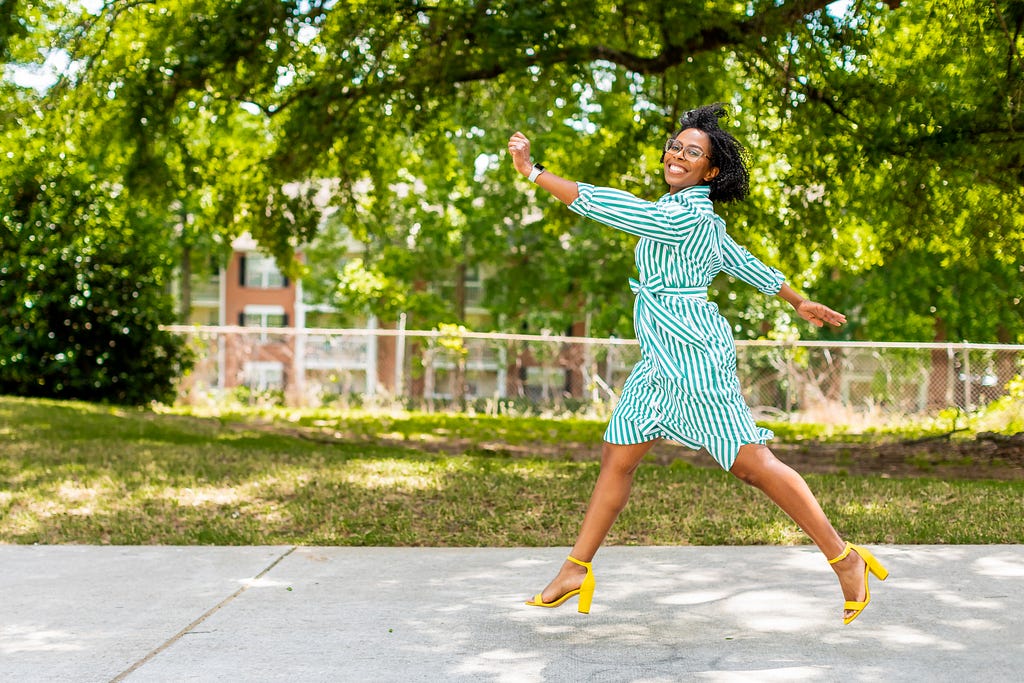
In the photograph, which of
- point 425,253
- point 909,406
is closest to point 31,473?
point 909,406

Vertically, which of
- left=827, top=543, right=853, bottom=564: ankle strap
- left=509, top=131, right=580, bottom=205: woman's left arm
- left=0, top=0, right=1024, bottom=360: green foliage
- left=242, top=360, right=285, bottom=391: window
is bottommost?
left=827, top=543, right=853, bottom=564: ankle strap

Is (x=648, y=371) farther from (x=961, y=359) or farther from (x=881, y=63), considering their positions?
(x=961, y=359)

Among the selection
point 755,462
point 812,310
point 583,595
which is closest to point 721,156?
point 812,310

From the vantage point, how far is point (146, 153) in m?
11.8

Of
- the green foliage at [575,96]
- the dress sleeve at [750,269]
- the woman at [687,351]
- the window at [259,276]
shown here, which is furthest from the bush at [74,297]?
the window at [259,276]

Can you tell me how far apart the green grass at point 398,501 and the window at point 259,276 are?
32.3 metres

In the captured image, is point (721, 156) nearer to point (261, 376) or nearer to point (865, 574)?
point (865, 574)

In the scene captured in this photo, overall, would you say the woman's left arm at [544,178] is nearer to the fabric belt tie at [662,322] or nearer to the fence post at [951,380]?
the fabric belt tie at [662,322]

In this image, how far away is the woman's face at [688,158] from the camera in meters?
4.32

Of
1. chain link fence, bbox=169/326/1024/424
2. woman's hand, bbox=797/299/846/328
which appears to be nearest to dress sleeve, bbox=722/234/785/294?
woman's hand, bbox=797/299/846/328

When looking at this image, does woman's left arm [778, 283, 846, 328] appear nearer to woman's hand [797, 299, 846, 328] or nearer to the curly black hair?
woman's hand [797, 299, 846, 328]

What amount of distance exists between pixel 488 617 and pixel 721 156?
2003 millimetres

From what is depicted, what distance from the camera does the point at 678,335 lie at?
411cm

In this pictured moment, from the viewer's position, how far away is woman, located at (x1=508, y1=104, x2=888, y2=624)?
4039mm
